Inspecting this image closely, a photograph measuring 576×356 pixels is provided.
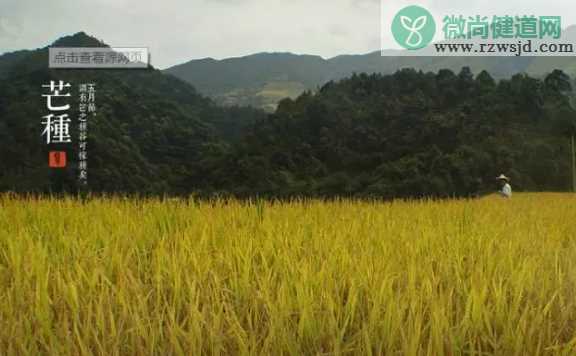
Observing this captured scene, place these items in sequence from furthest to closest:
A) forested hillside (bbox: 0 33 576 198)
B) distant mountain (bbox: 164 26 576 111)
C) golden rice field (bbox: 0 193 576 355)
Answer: distant mountain (bbox: 164 26 576 111) < forested hillside (bbox: 0 33 576 198) < golden rice field (bbox: 0 193 576 355)

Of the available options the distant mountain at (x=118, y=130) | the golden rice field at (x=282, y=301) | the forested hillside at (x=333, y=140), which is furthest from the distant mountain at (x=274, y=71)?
the golden rice field at (x=282, y=301)

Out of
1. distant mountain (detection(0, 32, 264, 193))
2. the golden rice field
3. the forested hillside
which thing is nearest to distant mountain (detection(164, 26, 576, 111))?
distant mountain (detection(0, 32, 264, 193))

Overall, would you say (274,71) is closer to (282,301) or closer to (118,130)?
(118,130)

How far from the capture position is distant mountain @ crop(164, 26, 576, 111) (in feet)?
501

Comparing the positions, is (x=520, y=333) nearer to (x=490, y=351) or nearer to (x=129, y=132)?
(x=490, y=351)

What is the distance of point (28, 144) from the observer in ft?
154

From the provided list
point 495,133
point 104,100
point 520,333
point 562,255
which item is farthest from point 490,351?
point 104,100

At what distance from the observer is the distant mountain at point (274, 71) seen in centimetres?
15275

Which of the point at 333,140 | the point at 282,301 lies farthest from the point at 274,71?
the point at 282,301

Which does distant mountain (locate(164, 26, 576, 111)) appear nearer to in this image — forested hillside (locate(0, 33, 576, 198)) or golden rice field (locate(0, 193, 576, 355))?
forested hillside (locate(0, 33, 576, 198))

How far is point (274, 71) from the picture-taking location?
607ft

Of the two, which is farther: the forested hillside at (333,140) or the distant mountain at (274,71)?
the distant mountain at (274,71)

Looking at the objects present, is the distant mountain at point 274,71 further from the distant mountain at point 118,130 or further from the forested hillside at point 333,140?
the forested hillside at point 333,140

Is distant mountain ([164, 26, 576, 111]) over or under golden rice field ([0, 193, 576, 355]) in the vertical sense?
over
